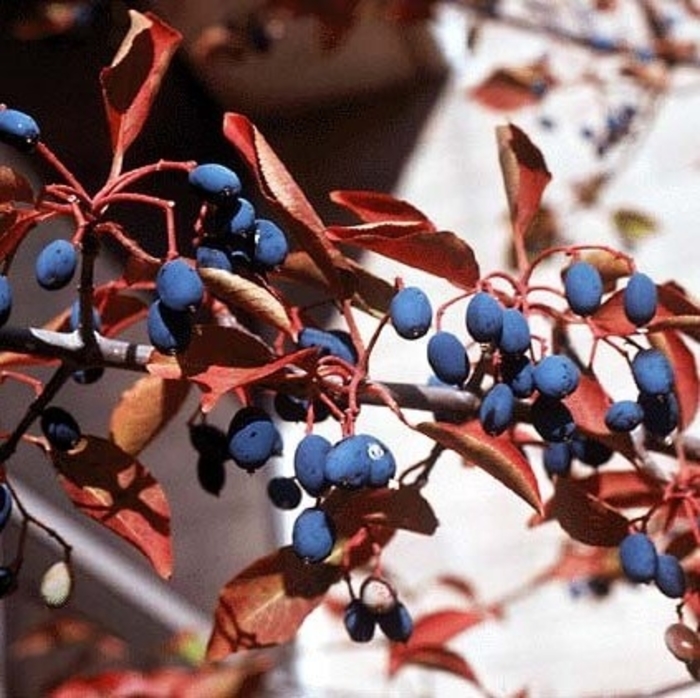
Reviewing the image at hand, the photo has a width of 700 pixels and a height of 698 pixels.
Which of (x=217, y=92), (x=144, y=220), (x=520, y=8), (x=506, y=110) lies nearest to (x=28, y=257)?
(x=144, y=220)

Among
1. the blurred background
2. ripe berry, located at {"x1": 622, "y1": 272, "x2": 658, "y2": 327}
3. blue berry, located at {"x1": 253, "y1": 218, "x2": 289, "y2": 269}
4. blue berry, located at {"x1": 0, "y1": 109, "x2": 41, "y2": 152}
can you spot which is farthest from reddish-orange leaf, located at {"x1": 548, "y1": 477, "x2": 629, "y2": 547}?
the blurred background

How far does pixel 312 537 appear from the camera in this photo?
53 centimetres

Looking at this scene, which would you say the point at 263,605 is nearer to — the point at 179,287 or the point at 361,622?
the point at 361,622

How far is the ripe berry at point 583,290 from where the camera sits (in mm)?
586

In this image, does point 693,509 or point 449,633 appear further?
point 449,633

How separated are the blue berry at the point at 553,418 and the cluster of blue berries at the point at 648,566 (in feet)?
0.31

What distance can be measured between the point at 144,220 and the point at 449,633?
0.93 m

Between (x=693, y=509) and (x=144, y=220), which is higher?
(x=693, y=509)

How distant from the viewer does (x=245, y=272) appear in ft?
1.76

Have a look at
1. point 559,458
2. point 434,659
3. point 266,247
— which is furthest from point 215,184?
point 434,659

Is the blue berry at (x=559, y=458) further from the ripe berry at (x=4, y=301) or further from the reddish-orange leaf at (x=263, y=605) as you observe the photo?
the ripe berry at (x=4, y=301)

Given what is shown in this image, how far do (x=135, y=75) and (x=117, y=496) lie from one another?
0.64 ft

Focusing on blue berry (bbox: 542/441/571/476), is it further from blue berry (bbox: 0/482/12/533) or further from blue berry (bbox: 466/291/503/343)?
blue berry (bbox: 0/482/12/533)

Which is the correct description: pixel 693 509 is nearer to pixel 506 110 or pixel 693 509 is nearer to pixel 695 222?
pixel 506 110
